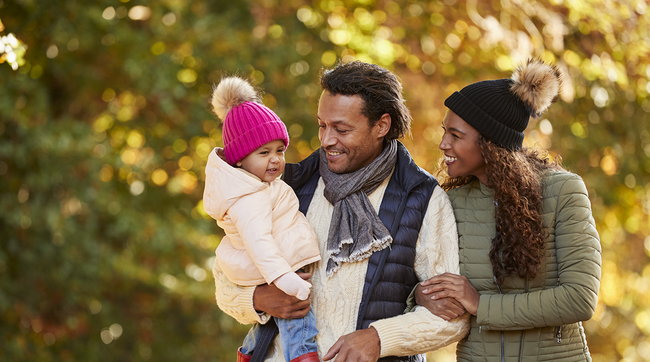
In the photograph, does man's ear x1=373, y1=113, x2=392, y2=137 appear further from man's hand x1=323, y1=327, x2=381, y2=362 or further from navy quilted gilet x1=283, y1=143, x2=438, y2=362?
man's hand x1=323, y1=327, x2=381, y2=362

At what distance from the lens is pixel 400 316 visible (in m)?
2.05

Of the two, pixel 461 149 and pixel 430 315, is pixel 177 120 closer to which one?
pixel 461 149

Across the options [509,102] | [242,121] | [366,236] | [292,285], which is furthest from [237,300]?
[509,102]

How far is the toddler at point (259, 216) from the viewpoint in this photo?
6.43ft

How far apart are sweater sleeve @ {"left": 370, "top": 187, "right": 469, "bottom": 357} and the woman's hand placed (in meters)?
0.06

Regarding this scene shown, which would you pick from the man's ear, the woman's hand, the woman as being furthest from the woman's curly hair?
the man's ear

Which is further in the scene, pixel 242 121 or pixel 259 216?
pixel 242 121

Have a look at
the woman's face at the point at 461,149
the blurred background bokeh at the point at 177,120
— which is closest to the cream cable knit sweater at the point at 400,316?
the woman's face at the point at 461,149

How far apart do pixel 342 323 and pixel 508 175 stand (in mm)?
842

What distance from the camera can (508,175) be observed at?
2096 mm

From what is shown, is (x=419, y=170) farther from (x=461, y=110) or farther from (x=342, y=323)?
(x=342, y=323)

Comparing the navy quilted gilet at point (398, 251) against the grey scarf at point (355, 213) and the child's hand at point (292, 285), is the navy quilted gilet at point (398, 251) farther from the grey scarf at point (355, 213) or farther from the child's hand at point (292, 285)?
the child's hand at point (292, 285)

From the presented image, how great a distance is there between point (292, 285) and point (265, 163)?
0.47m

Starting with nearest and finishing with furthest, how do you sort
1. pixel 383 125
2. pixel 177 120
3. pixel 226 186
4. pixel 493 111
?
pixel 226 186 → pixel 493 111 → pixel 383 125 → pixel 177 120
